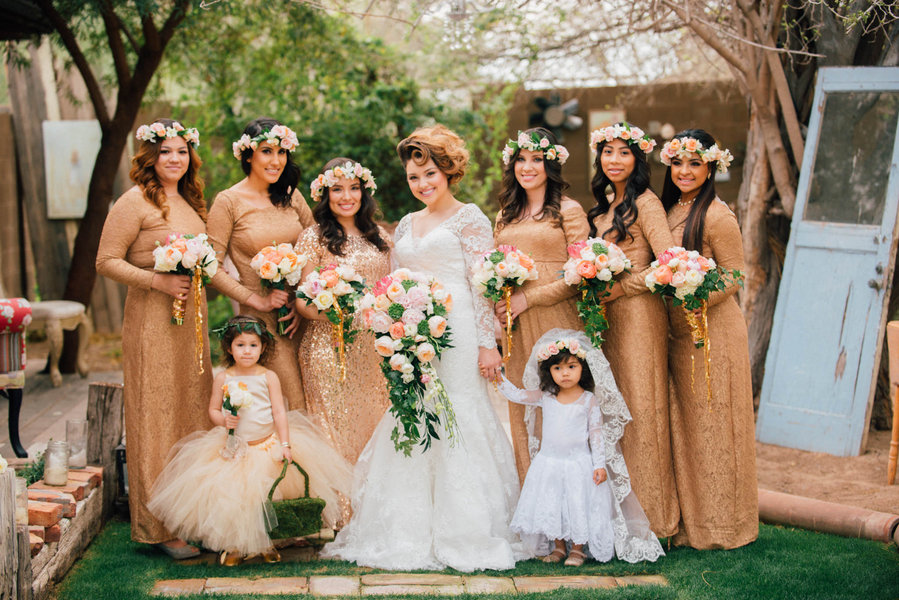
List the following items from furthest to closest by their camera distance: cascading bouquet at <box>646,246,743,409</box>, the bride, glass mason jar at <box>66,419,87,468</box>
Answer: glass mason jar at <box>66,419,87,468</box>
the bride
cascading bouquet at <box>646,246,743,409</box>

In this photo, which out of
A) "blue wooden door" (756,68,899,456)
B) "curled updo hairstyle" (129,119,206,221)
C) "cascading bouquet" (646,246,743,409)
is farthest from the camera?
"blue wooden door" (756,68,899,456)

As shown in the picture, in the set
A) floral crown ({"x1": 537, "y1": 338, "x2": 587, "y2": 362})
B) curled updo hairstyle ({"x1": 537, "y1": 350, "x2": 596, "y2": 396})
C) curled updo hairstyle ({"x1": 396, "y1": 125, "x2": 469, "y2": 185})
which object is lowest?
curled updo hairstyle ({"x1": 537, "y1": 350, "x2": 596, "y2": 396})

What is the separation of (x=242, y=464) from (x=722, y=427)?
2.51 meters

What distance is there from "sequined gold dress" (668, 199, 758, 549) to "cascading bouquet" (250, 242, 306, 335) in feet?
6.68

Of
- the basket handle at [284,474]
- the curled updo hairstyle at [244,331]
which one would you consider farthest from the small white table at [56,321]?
the basket handle at [284,474]

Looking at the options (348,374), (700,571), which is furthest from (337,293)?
(700,571)

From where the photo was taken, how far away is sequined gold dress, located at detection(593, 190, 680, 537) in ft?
15.3

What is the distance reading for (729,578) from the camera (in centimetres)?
429

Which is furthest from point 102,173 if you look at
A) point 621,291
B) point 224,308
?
point 621,291

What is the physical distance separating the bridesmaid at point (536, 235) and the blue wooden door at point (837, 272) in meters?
2.68

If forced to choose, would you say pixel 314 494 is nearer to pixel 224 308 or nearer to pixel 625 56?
pixel 224 308

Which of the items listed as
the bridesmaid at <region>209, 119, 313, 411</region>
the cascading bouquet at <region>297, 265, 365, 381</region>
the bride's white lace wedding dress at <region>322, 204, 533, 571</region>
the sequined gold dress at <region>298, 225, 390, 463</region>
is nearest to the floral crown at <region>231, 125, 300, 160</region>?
the bridesmaid at <region>209, 119, 313, 411</region>

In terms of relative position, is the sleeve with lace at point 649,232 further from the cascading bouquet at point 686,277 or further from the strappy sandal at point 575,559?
the strappy sandal at point 575,559

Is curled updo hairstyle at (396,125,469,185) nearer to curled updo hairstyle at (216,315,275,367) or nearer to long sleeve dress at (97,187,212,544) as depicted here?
curled updo hairstyle at (216,315,275,367)
